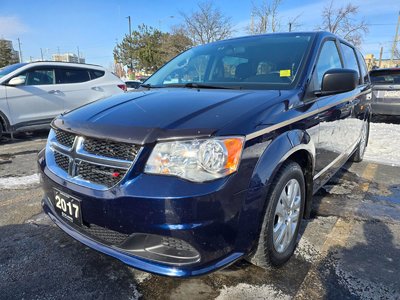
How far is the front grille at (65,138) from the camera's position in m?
2.13

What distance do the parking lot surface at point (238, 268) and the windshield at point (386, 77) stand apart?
5729 millimetres

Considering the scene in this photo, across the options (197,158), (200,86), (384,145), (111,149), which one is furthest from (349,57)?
(111,149)

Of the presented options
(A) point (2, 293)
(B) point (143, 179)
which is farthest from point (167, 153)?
(A) point (2, 293)

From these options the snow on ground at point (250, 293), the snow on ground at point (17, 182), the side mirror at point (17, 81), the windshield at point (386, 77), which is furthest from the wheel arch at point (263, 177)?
the windshield at point (386, 77)

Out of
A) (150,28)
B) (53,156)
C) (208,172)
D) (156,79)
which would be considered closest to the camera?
(208,172)

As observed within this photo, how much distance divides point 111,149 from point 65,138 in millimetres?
542

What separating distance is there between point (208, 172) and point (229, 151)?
0.53 feet

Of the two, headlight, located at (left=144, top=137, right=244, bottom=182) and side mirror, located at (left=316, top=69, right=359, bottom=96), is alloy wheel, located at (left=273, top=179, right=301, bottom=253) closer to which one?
headlight, located at (left=144, top=137, right=244, bottom=182)

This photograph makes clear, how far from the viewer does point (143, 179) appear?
1.74 meters

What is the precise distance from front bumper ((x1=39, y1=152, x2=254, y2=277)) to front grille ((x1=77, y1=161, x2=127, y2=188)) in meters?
0.07

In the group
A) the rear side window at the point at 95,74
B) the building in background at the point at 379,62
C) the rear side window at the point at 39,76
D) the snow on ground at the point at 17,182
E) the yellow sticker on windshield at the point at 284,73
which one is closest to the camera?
the yellow sticker on windshield at the point at 284,73

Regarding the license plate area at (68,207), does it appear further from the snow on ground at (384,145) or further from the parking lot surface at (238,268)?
the snow on ground at (384,145)

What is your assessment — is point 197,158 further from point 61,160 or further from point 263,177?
point 61,160

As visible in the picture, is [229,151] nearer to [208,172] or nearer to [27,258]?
[208,172]
